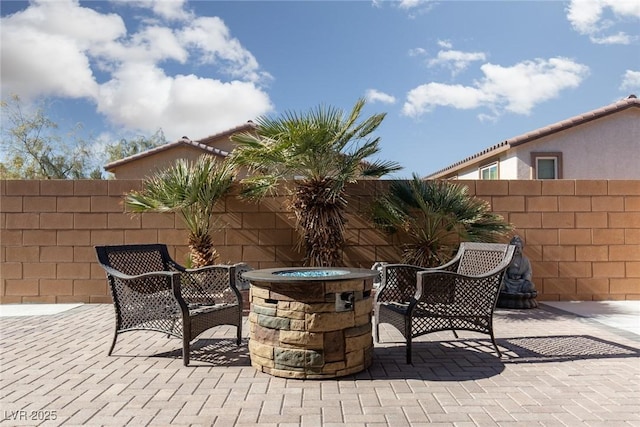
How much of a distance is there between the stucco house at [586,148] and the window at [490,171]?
0.96 metres

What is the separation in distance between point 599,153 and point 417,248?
863 cm

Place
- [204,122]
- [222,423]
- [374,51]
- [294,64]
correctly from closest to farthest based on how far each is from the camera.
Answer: [222,423] < [374,51] < [294,64] < [204,122]

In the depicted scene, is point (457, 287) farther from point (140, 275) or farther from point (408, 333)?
point (140, 275)

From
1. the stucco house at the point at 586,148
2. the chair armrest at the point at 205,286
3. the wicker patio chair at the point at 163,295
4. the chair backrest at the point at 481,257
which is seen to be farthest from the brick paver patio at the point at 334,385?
the stucco house at the point at 586,148

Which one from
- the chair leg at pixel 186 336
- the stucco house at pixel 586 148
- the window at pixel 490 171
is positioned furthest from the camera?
the window at pixel 490 171

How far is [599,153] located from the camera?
11.2 meters

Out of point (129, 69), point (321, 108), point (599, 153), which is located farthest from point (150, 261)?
point (599, 153)

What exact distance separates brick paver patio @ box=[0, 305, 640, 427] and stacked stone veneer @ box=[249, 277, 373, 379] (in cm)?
9

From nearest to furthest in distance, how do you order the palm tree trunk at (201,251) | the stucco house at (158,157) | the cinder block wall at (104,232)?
the palm tree trunk at (201,251) → the cinder block wall at (104,232) → the stucco house at (158,157)

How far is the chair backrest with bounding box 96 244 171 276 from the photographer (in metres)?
4.09

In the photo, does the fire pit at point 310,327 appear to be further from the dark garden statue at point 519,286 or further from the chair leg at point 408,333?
the dark garden statue at point 519,286

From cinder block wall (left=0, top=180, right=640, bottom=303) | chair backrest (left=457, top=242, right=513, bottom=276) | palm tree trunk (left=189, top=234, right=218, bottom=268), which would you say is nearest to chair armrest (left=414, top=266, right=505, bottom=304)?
chair backrest (left=457, top=242, right=513, bottom=276)

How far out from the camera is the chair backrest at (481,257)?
409 centimetres

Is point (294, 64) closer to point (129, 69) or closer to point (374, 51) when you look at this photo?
point (374, 51)
